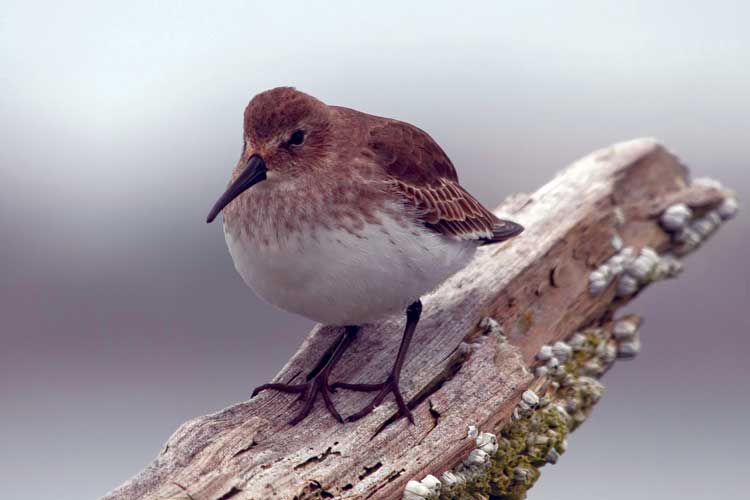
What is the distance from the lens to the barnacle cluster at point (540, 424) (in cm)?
480

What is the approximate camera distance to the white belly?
4.88 meters

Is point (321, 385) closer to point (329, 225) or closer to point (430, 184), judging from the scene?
point (329, 225)

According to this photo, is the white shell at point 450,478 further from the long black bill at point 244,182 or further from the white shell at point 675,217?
the white shell at point 675,217

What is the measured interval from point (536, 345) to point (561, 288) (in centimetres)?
49

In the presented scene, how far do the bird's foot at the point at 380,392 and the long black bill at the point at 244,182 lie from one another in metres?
1.17

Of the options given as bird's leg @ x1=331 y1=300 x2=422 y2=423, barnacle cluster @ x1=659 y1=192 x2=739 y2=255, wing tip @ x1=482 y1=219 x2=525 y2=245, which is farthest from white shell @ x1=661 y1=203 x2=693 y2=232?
bird's leg @ x1=331 y1=300 x2=422 y2=423

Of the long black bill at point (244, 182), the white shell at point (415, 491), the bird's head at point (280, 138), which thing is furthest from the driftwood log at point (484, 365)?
the bird's head at point (280, 138)

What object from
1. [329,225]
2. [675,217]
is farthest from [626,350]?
[329,225]

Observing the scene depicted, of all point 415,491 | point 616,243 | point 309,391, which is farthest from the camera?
point 616,243

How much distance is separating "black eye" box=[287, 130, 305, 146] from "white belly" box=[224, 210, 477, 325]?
0.56 metres

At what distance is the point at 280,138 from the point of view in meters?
5.10

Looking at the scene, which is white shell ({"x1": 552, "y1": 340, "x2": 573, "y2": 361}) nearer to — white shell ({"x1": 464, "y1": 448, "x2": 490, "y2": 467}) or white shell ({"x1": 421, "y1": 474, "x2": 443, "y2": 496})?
white shell ({"x1": 464, "y1": 448, "x2": 490, "y2": 467})

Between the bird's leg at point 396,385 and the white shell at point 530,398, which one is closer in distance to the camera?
the bird's leg at point 396,385

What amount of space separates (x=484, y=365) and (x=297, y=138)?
62.0 inches
